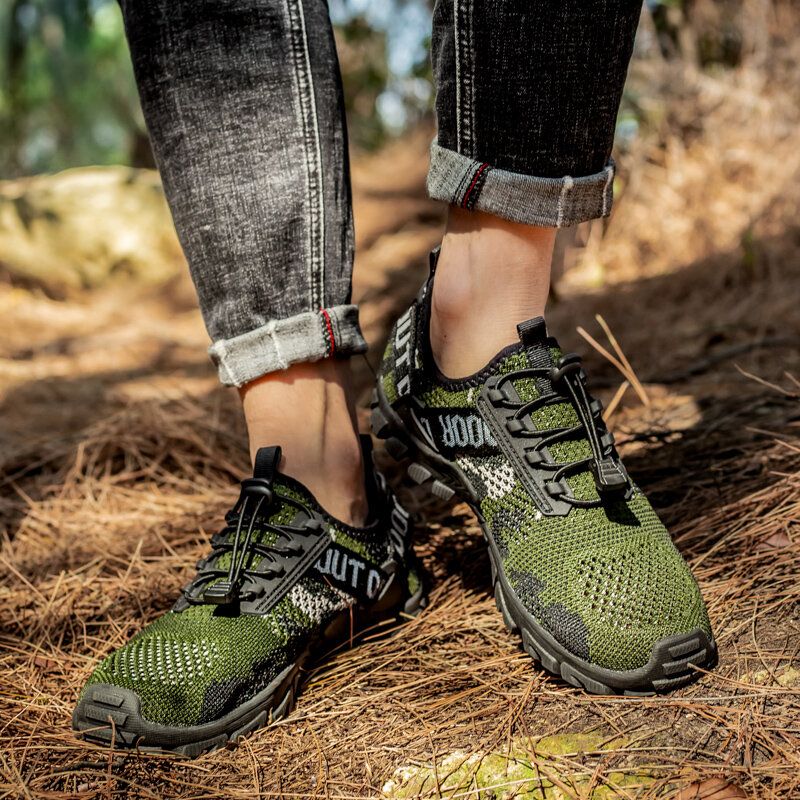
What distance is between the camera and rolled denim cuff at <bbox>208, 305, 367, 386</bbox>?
3.13 feet

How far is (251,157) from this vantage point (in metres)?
0.94

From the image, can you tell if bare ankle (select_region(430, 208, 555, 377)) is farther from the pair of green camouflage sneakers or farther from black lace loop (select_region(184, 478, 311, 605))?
black lace loop (select_region(184, 478, 311, 605))

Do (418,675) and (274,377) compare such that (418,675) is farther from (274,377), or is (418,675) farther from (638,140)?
(638,140)

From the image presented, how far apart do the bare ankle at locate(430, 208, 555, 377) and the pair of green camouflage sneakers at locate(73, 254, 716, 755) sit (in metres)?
0.03

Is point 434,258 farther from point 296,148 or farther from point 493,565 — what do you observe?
point 493,565

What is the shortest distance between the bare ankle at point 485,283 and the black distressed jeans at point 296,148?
0.15 feet

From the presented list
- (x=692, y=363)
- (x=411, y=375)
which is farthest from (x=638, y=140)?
(x=411, y=375)

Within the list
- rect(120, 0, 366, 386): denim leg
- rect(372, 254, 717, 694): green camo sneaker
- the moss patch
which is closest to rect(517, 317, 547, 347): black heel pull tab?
rect(372, 254, 717, 694): green camo sneaker

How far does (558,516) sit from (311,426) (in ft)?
1.09

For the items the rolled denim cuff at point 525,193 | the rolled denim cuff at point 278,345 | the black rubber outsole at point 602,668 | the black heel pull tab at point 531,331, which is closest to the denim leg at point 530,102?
Answer: the rolled denim cuff at point 525,193

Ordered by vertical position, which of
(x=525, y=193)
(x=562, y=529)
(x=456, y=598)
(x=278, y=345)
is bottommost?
(x=456, y=598)

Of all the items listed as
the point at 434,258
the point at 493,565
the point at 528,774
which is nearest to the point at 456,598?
the point at 493,565

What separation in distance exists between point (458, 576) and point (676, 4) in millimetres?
3839

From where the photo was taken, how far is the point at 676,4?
3.91 meters
